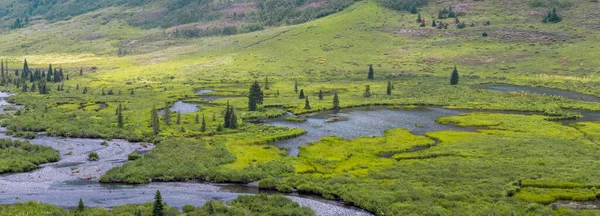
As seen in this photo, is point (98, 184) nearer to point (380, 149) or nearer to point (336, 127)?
point (380, 149)

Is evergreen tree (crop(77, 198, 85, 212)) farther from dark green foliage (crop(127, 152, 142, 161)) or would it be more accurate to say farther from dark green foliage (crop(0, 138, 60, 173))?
dark green foliage (crop(127, 152, 142, 161))

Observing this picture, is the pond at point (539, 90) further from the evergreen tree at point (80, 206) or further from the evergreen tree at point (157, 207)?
the evergreen tree at point (80, 206)

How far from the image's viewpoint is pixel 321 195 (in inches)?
2781

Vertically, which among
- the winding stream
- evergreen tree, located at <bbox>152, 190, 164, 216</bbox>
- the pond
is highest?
the pond

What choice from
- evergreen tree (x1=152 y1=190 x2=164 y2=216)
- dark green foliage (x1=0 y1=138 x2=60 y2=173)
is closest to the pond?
dark green foliage (x1=0 y1=138 x2=60 y2=173)

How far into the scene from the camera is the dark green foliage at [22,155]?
266 ft

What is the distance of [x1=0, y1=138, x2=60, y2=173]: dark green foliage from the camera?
266ft

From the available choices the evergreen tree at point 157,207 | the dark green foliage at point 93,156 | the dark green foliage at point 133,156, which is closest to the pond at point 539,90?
the dark green foliage at point 133,156

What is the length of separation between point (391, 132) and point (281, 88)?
85.7 metres

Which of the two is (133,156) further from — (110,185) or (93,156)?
(110,185)

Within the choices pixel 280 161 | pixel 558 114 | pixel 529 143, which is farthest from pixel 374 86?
A: pixel 280 161

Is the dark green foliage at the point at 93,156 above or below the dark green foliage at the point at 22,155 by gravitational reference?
below

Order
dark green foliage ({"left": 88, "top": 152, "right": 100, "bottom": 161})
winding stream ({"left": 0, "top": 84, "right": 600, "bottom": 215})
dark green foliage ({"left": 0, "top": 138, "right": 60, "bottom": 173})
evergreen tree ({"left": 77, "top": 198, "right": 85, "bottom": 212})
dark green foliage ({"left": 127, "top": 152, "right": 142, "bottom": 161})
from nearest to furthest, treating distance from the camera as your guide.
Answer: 1. evergreen tree ({"left": 77, "top": 198, "right": 85, "bottom": 212})
2. winding stream ({"left": 0, "top": 84, "right": 600, "bottom": 215})
3. dark green foliage ({"left": 0, "top": 138, "right": 60, "bottom": 173})
4. dark green foliage ({"left": 88, "top": 152, "right": 100, "bottom": 161})
5. dark green foliage ({"left": 127, "top": 152, "right": 142, "bottom": 161})

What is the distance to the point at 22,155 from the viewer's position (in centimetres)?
8731
